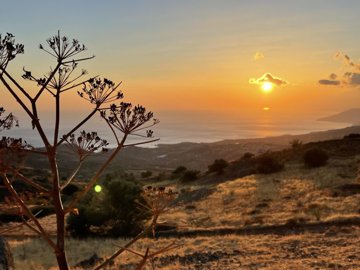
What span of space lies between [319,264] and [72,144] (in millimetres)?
12914

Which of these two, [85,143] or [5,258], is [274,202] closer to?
[5,258]

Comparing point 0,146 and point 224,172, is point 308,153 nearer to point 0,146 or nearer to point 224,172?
point 224,172

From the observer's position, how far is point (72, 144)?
3.20 metres

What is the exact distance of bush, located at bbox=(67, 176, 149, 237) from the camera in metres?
28.8

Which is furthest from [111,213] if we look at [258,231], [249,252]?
[249,252]

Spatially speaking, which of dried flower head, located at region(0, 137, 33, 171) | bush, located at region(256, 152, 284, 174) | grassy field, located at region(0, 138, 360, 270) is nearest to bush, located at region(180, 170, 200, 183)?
bush, located at region(256, 152, 284, 174)

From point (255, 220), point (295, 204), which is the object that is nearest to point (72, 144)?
point (255, 220)

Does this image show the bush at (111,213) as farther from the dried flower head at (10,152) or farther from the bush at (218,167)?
the bush at (218,167)

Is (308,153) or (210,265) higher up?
(308,153)

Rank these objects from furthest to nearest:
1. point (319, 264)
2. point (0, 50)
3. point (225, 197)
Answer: point (225, 197) → point (319, 264) → point (0, 50)

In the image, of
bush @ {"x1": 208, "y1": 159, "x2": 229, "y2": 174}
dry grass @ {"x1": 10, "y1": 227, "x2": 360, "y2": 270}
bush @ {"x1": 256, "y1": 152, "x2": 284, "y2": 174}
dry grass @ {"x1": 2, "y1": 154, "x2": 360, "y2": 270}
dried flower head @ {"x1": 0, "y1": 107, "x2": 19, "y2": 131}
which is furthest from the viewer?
bush @ {"x1": 208, "y1": 159, "x2": 229, "y2": 174}

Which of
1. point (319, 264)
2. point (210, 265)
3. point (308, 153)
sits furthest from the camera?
point (308, 153)

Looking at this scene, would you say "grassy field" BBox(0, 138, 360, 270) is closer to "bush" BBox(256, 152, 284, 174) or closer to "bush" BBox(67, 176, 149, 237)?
"bush" BBox(67, 176, 149, 237)

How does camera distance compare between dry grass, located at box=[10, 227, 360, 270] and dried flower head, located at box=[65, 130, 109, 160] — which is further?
dry grass, located at box=[10, 227, 360, 270]
